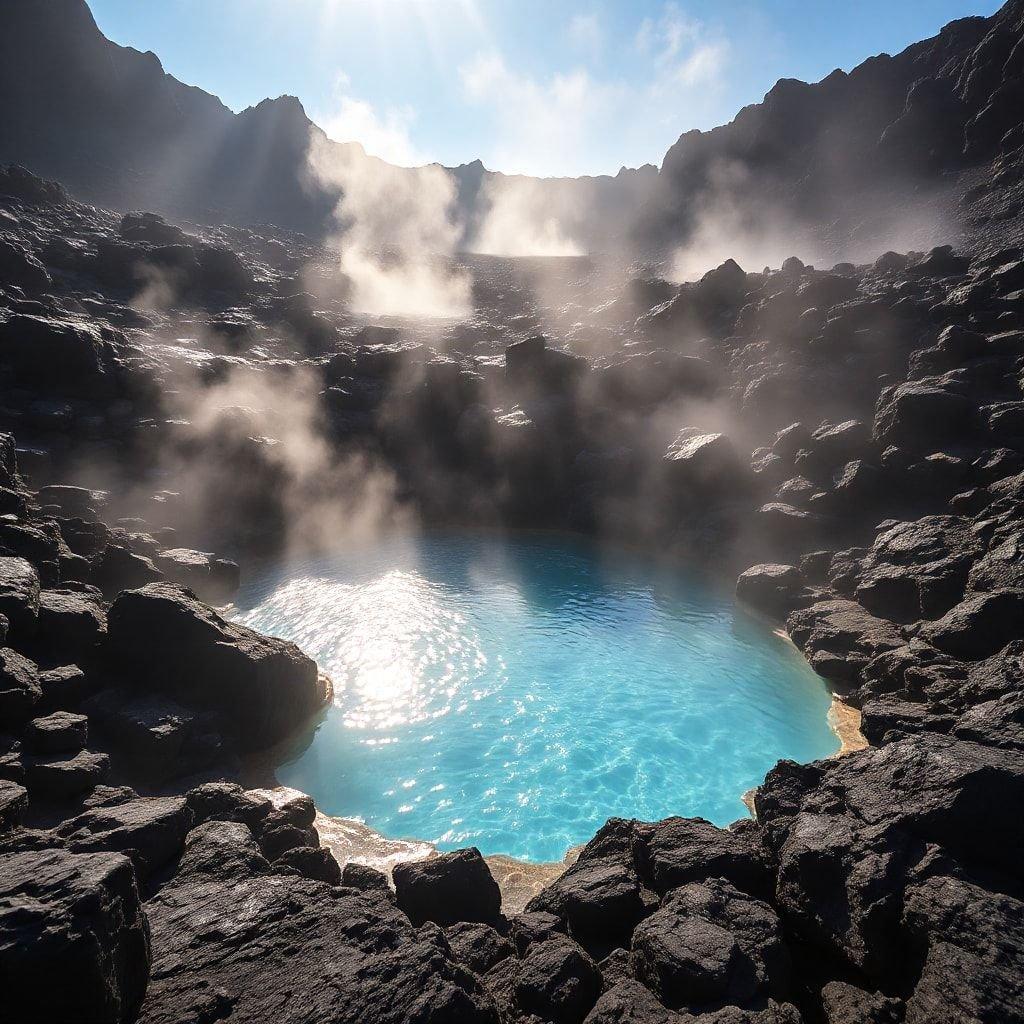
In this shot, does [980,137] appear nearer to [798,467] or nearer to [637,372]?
[637,372]

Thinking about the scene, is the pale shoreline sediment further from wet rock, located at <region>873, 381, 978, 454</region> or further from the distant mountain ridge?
the distant mountain ridge

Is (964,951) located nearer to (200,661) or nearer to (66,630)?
(200,661)

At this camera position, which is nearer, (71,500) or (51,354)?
(71,500)

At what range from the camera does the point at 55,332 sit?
30406mm

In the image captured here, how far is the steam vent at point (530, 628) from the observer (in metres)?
5.93

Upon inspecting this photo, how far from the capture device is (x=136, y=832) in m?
7.68

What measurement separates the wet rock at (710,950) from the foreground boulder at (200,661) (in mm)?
11371

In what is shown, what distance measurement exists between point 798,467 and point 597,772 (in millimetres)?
21236

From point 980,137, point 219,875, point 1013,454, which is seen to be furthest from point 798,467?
point 980,137

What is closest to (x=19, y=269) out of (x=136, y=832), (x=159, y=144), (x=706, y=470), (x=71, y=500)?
(x=71, y=500)

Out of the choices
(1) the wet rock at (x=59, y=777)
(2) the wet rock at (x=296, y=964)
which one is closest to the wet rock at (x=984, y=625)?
(2) the wet rock at (x=296, y=964)

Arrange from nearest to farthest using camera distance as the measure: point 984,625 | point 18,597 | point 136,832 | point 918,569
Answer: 1. point 136,832
2. point 18,597
3. point 984,625
4. point 918,569

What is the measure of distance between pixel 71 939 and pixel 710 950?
6005mm

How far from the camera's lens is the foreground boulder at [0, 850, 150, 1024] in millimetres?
4086
